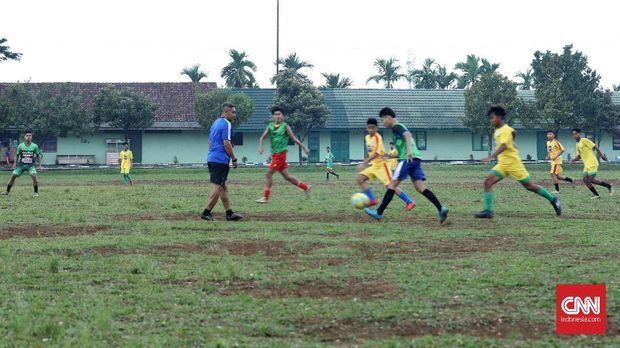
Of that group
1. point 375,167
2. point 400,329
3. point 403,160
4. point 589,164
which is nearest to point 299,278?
point 400,329

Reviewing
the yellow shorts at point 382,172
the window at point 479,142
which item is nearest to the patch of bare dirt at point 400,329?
the yellow shorts at point 382,172

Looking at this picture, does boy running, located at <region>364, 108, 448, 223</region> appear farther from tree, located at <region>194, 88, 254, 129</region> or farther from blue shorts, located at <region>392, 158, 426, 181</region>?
tree, located at <region>194, 88, 254, 129</region>

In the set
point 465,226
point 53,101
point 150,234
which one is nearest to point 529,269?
point 465,226

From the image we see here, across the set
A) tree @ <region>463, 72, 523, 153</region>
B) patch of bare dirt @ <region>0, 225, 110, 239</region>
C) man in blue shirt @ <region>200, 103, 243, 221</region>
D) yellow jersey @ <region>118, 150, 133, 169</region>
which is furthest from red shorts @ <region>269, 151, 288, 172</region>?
tree @ <region>463, 72, 523, 153</region>

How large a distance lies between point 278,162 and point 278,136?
59cm

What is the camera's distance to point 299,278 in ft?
31.6

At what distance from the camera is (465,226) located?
15000 mm

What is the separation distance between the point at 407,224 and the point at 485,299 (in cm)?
710

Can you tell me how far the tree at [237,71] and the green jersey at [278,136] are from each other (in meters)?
61.9

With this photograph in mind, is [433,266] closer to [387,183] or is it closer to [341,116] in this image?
[387,183]

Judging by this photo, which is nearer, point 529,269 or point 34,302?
point 34,302

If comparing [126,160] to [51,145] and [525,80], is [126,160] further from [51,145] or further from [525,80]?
[525,80]

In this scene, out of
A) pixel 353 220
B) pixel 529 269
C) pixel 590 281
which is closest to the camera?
pixel 590 281

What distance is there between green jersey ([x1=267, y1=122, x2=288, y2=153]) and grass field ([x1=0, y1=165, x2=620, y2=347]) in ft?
9.73
